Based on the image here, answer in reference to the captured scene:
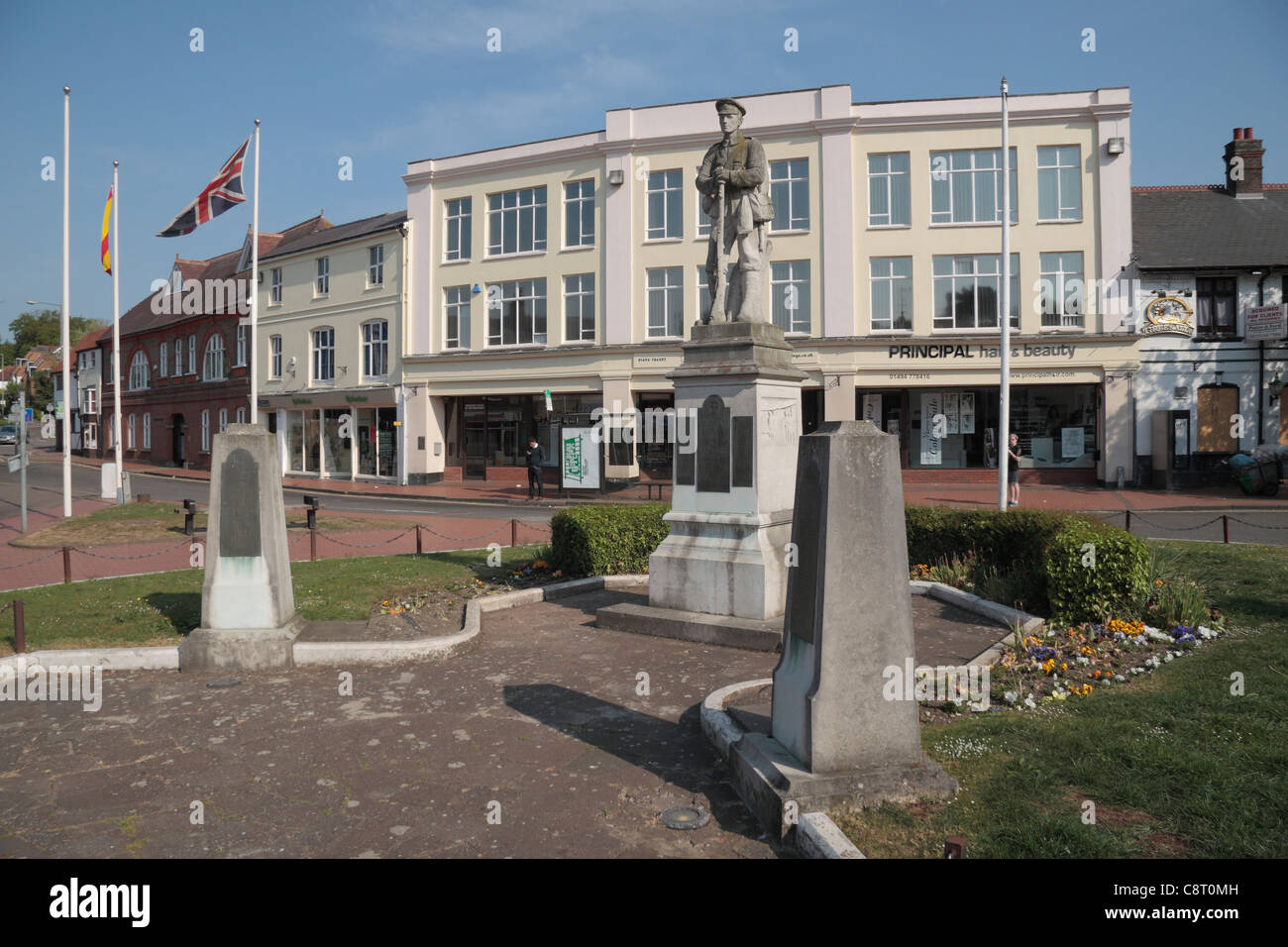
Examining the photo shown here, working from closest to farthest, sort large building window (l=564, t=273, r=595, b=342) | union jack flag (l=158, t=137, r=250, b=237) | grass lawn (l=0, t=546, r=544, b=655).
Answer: grass lawn (l=0, t=546, r=544, b=655) → union jack flag (l=158, t=137, r=250, b=237) → large building window (l=564, t=273, r=595, b=342)

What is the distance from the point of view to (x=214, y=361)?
47.9 metres

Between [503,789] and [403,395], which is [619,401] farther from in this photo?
[503,789]

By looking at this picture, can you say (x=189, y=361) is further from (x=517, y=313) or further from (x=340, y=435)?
(x=517, y=313)

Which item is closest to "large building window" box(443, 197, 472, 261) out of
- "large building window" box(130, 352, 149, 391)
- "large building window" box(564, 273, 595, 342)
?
"large building window" box(564, 273, 595, 342)

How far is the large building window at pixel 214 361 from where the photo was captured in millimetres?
47281

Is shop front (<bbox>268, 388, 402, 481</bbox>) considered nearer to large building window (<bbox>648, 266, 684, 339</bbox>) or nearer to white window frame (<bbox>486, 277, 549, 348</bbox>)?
white window frame (<bbox>486, 277, 549, 348</bbox>)

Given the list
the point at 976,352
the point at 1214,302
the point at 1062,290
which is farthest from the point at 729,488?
the point at 1214,302

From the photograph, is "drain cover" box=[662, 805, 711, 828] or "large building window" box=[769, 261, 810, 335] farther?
"large building window" box=[769, 261, 810, 335]

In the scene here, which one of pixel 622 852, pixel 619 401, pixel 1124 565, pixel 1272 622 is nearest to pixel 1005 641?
pixel 1124 565

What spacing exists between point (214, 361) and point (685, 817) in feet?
164

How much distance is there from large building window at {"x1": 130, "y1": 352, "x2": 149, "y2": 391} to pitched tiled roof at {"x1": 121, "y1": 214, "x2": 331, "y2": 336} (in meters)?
1.59

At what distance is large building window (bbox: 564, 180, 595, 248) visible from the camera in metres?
33.6

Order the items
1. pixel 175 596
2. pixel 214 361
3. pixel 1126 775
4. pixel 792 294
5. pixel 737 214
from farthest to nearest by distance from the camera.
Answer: pixel 214 361 < pixel 792 294 < pixel 175 596 < pixel 737 214 < pixel 1126 775

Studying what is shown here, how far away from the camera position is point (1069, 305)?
29656 mm
